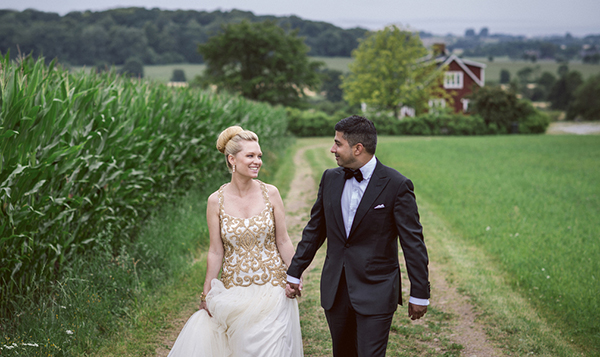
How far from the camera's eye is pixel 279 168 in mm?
20188

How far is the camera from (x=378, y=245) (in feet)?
10.6

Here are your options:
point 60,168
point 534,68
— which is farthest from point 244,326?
point 534,68

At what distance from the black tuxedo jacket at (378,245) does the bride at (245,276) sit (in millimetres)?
447

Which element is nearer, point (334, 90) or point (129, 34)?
point (129, 34)

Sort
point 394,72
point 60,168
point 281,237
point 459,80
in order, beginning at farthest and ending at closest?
1. point 459,80
2. point 394,72
3. point 60,168
4. point 281,237

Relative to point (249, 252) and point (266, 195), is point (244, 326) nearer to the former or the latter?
point (249, 252)

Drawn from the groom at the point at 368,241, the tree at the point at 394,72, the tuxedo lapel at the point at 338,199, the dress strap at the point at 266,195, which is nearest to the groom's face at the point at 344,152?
the groom at the point at 368,241

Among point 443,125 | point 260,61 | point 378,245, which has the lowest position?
point 443,125

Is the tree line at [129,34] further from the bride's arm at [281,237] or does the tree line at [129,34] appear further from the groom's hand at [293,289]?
the groom's hand at [293,289]

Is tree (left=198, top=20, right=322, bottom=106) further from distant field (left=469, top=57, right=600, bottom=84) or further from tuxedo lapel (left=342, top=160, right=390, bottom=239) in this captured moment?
distant field (left=469, top=57, right=600, bottom=84)

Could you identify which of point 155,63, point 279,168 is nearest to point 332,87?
point 155,63

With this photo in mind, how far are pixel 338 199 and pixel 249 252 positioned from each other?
2.85 feet

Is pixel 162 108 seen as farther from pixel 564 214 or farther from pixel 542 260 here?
pixel 564 214

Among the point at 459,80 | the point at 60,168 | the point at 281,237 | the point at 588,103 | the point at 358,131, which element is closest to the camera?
the point at 358,131
